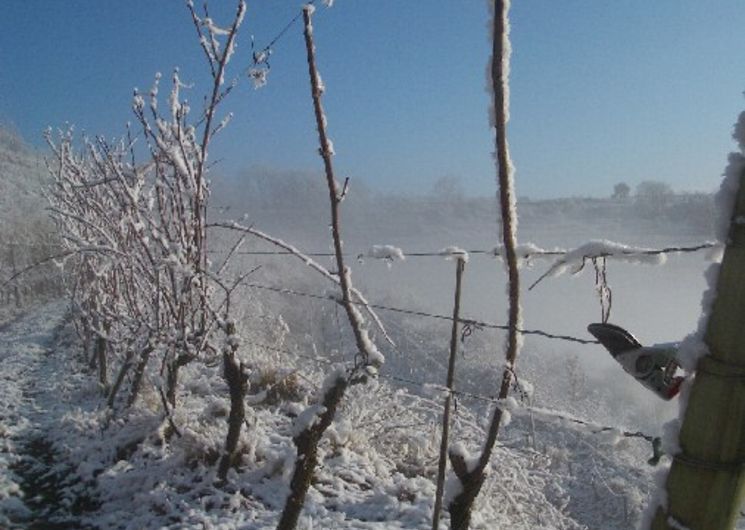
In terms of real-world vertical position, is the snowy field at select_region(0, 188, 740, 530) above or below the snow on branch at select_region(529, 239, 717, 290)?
below

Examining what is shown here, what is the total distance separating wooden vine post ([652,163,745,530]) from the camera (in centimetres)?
123

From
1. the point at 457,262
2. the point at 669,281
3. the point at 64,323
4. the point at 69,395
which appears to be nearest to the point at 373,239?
the point at 669,281

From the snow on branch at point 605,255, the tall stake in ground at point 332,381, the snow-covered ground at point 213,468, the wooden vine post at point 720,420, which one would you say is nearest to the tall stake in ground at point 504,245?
the snow on branch at point 605,255

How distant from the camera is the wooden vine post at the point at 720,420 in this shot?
4.04 feet

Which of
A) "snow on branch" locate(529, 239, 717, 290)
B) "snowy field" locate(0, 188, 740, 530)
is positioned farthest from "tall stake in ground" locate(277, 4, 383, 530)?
"snow on branch" locate(529, 239, 717, 290)

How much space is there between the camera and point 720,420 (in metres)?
1.26

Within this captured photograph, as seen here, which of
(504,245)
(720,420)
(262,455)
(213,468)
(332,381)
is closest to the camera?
(720,420)

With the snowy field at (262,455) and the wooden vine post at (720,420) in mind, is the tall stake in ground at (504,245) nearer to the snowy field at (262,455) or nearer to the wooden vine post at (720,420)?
the snowy field at (262,455)

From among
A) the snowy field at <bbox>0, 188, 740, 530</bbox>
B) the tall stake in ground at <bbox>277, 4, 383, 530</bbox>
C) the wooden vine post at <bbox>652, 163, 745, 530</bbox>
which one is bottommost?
the snowy field at <bbox>0, 188, 740, 530</bbox>

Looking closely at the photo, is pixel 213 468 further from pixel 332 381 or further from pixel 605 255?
pixel 605 255

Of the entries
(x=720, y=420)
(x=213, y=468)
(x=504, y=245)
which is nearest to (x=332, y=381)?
(x=504, y=245)

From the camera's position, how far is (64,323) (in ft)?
57.0

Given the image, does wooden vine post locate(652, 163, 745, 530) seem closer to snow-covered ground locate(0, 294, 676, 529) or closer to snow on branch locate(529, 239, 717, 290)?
snow on branch locate(529, 239, 717, 290)

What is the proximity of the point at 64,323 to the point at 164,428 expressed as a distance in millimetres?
12873
